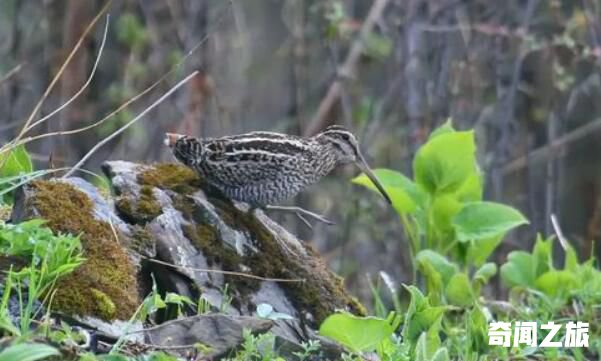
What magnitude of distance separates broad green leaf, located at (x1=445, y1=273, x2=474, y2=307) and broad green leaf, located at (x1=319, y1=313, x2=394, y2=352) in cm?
160

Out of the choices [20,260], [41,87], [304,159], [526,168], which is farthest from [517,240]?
[20,260]

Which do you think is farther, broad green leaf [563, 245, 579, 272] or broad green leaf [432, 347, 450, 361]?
broad green leaf [563, 245, 579, 272]

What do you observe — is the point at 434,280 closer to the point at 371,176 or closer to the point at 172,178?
the point at 371,176

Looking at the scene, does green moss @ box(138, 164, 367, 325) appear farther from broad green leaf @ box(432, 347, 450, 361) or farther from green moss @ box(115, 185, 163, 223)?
broad green leaf @ box(432, 347, 450, 361)

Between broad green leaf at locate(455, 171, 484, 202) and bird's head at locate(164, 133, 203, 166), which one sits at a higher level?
bird's head at locate(164, 133, 203, 166)

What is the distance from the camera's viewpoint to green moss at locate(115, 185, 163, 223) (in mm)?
5891

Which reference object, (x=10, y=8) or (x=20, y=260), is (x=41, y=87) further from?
(x=20, y=260)

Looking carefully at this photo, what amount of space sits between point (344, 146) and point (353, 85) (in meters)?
5.96

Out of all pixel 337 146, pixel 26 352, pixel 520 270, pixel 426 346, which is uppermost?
pixel 26 352

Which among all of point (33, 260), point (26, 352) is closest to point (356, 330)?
point (33, 260)

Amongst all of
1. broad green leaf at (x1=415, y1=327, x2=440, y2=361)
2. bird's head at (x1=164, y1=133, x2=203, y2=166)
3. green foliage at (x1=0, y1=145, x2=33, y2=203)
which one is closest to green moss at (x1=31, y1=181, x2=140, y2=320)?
green foliage at (x1=0, y1=145, x2=33, y2=203)

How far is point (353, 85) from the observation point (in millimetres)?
13172

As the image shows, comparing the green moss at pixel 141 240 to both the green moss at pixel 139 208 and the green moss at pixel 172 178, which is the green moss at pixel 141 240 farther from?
the green moss at pixel 172 178

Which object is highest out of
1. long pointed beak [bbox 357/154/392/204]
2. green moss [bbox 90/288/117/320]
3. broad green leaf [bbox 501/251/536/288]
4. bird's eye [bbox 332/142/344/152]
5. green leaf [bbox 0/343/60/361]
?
green leaf [bbox 0/343/60/361]
